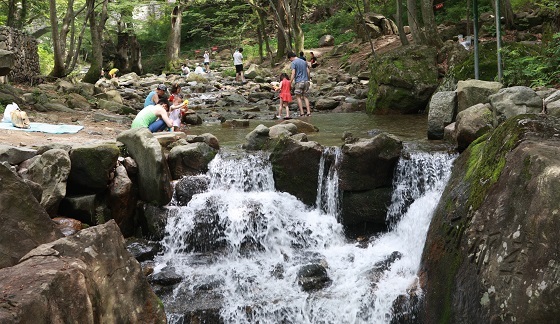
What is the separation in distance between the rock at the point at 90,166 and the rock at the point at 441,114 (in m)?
5.33

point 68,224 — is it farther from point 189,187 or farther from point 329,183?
point 329,183

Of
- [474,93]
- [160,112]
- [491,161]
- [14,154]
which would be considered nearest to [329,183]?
[474,93]

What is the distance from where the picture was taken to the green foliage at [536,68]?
396 inches

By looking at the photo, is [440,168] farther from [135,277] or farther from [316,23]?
[316,23]

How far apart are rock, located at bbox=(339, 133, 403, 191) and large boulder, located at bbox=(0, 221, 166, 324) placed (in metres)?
4.28

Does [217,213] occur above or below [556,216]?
below

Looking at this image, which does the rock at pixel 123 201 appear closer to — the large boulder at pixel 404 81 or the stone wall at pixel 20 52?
the large boulder at pixel 404 81

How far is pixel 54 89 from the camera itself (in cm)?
1602

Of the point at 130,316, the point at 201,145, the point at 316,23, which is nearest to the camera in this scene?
the point at 130,316

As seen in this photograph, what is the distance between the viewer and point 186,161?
9.03 metres

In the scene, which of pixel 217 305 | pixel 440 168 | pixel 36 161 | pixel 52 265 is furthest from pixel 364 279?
pixel 36 161

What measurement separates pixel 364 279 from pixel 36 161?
4531mm

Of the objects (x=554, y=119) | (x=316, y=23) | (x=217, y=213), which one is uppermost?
(x=316, y=23)

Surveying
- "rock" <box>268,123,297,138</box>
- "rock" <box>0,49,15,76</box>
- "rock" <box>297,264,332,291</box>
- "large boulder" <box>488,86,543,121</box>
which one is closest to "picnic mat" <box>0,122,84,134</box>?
"rock" <box>0,49,15,76</box>
